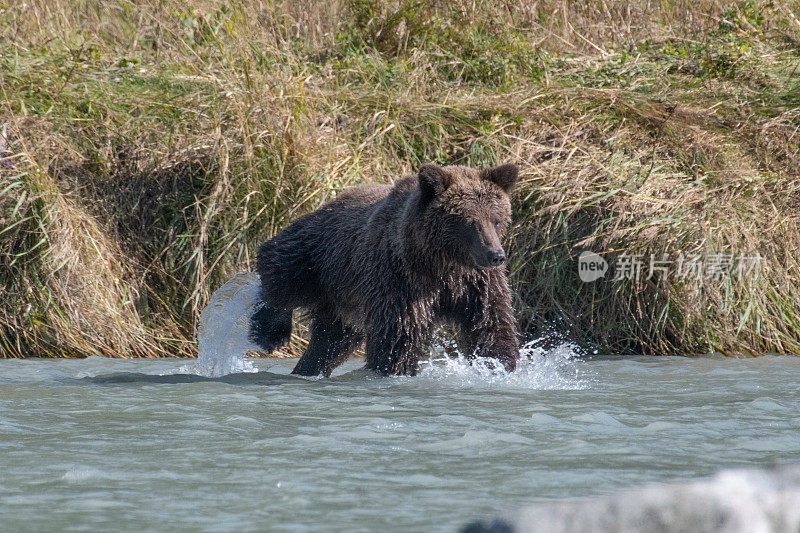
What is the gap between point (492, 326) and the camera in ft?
19.0

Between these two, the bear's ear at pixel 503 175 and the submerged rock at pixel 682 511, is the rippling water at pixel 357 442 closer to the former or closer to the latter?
the submerged rock at pixel 682 511

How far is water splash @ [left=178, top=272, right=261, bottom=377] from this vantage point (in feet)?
22.2

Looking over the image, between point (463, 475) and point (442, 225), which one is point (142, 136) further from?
point (463, 475)

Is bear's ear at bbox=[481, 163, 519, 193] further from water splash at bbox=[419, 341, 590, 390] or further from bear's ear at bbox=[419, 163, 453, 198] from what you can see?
water splash at bbox=[419, 341, 590, 390]

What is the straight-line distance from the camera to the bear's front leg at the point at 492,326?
574cm

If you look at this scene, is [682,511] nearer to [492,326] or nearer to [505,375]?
[505,375]

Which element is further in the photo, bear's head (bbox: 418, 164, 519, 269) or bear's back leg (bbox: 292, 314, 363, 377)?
bear's back leg (bbox: 292, 314, 363, 377)

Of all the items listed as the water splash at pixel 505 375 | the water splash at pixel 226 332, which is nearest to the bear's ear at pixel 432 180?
the water splash at pixel 505 375

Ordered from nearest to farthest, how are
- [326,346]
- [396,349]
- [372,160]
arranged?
[396,349], [326,346], [372,160]

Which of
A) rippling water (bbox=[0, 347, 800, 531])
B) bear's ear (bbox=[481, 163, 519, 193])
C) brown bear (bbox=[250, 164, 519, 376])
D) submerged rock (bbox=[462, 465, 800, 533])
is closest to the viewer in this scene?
submerged rock (bbox=[462, 465, 800, 533])

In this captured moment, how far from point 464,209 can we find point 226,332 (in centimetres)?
215

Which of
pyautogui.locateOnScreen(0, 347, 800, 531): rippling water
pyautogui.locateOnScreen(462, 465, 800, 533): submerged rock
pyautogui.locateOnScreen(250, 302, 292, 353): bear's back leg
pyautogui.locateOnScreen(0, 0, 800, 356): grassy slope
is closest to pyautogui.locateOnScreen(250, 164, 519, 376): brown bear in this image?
pyautogui.locateOnScreen(0, 347, 800, 531): rippling water

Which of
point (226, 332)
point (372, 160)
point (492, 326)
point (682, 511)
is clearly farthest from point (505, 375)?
point (682, 511)

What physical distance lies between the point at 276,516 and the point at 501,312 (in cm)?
306
